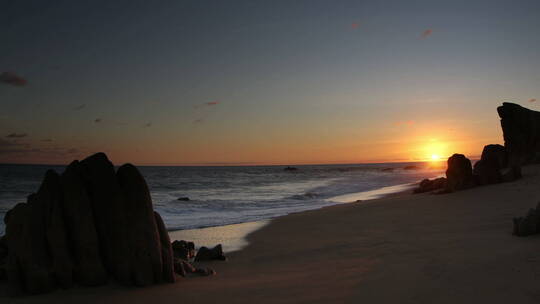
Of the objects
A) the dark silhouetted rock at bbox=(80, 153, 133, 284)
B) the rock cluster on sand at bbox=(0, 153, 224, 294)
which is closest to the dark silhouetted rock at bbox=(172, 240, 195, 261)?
the rock cluster on sand at bbox=(0, 153, 224, 294)

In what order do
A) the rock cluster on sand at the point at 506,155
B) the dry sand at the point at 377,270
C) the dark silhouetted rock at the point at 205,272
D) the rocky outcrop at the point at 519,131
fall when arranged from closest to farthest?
the dry sand at the point at 377,270 → the dark silhouetted rock at the point at 205,272 → the rock cluster on sand at the point at 506,155 → the rocky outcrop at the point at 519,131

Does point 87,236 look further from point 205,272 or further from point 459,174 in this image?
point 459,174

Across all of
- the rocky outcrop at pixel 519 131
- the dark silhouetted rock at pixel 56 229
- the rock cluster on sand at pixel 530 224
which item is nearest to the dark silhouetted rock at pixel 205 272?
the dark silhouetted rock at pixel 56 229

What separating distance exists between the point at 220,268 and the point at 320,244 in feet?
10.3

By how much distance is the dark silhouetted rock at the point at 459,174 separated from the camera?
21.3 m

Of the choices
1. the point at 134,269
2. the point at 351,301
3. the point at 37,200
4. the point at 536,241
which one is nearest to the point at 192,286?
the point at 134,269

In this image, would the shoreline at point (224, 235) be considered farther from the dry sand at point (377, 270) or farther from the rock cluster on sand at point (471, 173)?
the rock cluster on sand at point (471, 173)

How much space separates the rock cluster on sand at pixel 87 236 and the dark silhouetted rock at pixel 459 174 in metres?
18.6

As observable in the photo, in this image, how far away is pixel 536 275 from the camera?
5734mm

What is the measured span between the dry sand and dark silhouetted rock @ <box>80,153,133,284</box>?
1.43 ft

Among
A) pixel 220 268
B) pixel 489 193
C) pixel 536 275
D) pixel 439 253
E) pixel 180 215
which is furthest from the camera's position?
pixel 180 215

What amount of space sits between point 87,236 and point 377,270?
16.6 feet

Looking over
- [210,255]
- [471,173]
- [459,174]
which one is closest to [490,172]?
[471,173]

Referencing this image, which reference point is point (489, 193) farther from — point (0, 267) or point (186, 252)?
point (0, 267)
